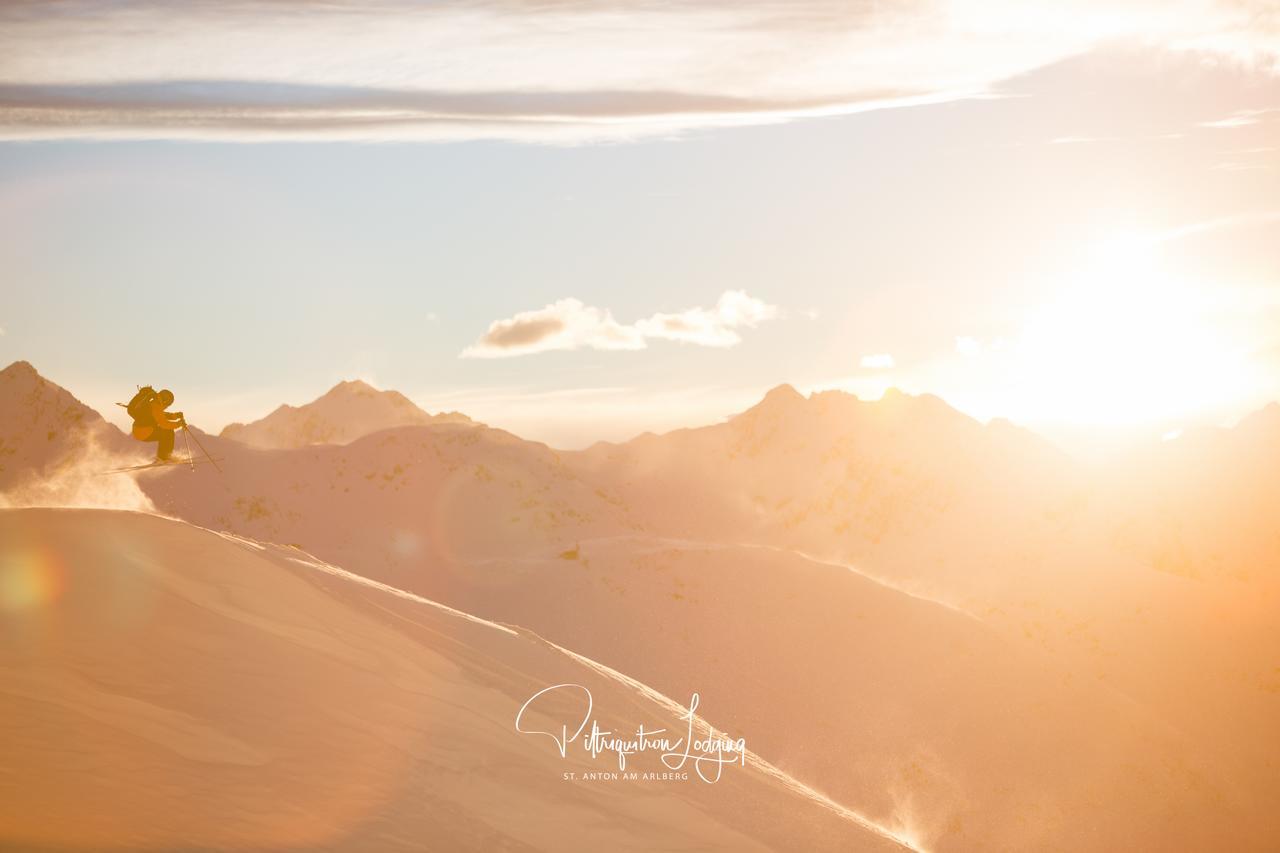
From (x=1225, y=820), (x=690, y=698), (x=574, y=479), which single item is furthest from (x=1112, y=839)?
(x=574, y=479)

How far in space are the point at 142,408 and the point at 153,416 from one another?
23 centimetres

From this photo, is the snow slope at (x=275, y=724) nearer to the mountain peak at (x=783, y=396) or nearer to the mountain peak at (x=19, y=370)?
the mountain peak at (x=19, y=370)

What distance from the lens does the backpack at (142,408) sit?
15.2 m

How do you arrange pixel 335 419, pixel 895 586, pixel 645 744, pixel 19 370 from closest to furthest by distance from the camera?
pixel 645 744 < pixel 895 586 < pixel 19 370 < pixel 335 419

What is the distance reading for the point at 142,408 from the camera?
15336 millimetres

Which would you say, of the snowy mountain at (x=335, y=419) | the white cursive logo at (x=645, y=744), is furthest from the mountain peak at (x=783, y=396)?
the white cursive logo at (x=645, y=744)

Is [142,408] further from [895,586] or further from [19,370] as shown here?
[19,370]

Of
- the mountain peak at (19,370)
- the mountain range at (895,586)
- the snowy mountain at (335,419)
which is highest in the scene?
the mountain peak at (19,370)

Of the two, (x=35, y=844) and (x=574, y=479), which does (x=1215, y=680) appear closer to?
(x=574, y=479)

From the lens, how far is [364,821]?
9977 millimetres

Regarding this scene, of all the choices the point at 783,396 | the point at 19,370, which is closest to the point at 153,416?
the point at 19,370

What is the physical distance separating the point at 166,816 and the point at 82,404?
6857 centimetres

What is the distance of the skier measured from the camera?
598 inches

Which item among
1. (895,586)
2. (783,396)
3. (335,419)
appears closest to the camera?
(895,586)
